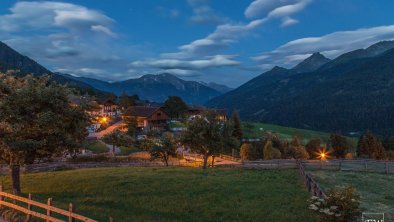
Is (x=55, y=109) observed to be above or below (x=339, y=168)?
above

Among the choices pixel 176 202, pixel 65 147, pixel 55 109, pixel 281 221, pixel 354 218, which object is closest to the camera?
pixel 354 218

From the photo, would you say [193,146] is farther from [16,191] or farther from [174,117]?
[174,117]

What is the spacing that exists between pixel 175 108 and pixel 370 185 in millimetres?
116515

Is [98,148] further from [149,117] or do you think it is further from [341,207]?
[341,207]

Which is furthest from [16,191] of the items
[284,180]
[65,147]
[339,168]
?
[339,168]

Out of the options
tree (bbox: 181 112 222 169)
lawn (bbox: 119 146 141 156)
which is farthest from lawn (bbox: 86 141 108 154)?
tree (bbox: 181 112 222 169)

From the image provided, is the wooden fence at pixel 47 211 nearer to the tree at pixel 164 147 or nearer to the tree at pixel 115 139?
the tree at pixel 164 147

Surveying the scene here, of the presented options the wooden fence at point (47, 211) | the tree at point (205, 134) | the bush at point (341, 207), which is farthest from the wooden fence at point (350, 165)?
the wooden fence at point (47, 211)

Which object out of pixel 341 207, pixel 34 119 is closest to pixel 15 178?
pixel 34 119

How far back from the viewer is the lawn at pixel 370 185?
2286 centimetres

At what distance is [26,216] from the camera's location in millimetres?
19953

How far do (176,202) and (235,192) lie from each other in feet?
16.3

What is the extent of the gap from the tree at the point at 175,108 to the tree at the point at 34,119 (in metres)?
117

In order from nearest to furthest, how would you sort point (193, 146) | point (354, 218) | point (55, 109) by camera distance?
point (354, 218) < point (55, 109) < point (193, 146)
